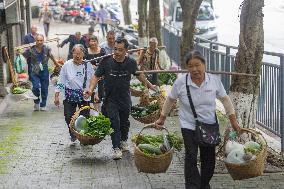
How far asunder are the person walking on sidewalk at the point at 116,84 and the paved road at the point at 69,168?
46 centimetres

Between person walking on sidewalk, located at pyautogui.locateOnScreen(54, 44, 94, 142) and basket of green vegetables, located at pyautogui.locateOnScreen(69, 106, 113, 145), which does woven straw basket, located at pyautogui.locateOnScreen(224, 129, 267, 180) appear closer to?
basket of green vegetables, located at pyautogui.locateOnScreen(69, 106, 113, 145)

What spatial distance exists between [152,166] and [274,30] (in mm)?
31068

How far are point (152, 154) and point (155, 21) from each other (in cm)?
1240

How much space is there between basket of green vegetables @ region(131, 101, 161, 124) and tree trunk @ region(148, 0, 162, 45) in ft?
30.0

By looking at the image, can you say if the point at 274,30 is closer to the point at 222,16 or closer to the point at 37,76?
the point at 222,16

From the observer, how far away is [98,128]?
365 inches

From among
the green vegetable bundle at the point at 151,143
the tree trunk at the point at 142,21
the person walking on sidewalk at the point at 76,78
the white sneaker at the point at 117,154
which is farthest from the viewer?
the tree trunk at the point at 142,21

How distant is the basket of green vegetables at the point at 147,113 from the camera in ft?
34.3

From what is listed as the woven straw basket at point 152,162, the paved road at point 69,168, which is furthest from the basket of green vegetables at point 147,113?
the woven straw basket at point 152,162

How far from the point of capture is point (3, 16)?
1667 centimetres

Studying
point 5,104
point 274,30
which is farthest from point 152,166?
point 274,30

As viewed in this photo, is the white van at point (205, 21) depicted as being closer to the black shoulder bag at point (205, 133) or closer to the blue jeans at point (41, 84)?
the blue jeans at point (41, 84)

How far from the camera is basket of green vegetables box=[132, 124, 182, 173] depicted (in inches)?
306

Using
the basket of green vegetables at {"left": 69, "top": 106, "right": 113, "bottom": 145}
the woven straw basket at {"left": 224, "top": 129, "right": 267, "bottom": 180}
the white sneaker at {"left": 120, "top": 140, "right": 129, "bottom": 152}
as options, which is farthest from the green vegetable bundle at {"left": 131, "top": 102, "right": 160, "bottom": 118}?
the woven straw basket at {"left": 224, "top": 129, "right": 267, "bottom": 180}
